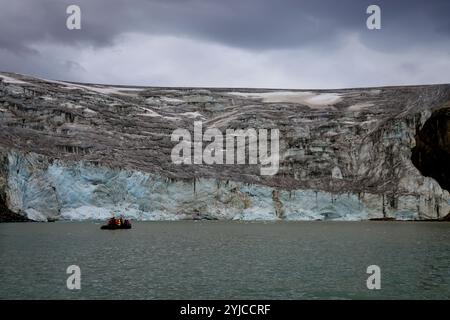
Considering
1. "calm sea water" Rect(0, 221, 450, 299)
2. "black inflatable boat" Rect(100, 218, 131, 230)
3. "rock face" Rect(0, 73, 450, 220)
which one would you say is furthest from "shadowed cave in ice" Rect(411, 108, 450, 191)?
"black inflatable boat" Rect(100, 218, 131, 230)

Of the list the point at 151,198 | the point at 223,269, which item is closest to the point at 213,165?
the point at 151,198

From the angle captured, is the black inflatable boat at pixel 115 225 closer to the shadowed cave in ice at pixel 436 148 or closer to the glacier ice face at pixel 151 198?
the glacier ice face at pixel 151 198

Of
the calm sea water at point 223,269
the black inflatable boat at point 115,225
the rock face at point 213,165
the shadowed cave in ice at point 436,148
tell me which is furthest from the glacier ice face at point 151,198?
the calm sea water at point 223,269

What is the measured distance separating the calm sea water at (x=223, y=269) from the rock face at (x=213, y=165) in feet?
80.5

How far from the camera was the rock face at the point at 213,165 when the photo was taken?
176 ft

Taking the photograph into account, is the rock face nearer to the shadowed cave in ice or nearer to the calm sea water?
the shadowed cave in ice

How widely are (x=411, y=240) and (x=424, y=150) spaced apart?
107ft

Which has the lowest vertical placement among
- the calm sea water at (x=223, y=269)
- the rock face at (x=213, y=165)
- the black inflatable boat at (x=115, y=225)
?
the black inflatable boat at (x=115, y=225)

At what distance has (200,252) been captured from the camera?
A: 24.1 metres

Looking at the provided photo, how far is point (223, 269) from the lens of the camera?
18875 millimetres

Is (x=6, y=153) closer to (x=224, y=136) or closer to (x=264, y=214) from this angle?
(x=264, y=214)

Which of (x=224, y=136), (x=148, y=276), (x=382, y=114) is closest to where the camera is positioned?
(x=148, y=276)
